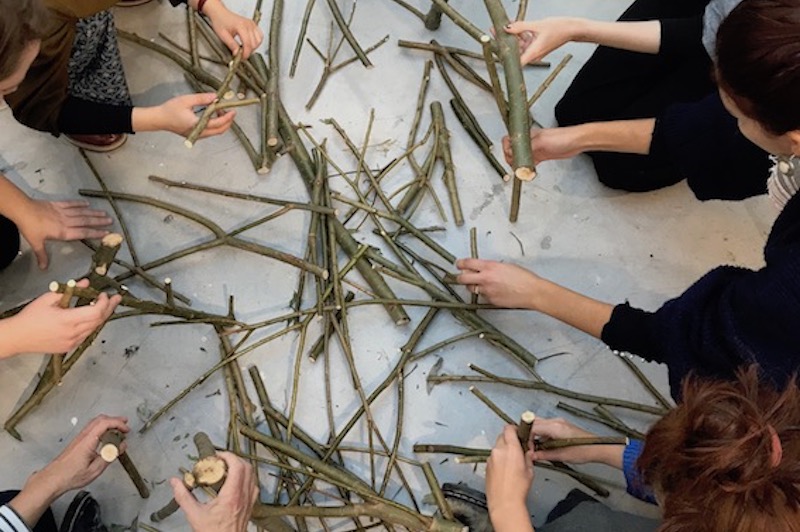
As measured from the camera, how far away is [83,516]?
4.03ft

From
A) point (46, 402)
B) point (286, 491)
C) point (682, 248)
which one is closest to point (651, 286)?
point (682, 248)

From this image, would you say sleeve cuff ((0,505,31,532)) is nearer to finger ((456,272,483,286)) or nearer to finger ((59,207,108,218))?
finger ((59,207,108,218))

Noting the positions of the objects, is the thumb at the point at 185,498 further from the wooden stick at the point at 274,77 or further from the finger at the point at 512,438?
the wooden stick at the point at 274,77

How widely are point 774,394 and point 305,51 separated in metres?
1.23

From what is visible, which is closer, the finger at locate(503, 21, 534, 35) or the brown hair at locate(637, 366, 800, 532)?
the brown hair at locate(637, 366, 800, 532)

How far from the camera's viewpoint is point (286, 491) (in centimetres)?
132

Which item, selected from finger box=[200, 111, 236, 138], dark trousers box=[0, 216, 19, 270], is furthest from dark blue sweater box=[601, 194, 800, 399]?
dark trousers box=[0, 216, 19, 270]

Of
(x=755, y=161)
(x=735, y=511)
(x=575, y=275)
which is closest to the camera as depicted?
(x=735, y=511)

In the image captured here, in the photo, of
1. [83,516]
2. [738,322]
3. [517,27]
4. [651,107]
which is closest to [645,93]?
[651,107]

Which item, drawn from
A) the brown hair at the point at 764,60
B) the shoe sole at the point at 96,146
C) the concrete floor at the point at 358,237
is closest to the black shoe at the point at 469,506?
the concrete floor at the point at 358,237

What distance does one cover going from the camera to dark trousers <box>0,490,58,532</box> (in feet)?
3.86

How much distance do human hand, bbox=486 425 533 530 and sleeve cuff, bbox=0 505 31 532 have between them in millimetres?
652

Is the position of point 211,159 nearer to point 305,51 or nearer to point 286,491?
point 305,51

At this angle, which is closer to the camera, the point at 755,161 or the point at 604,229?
the point at 755,161
